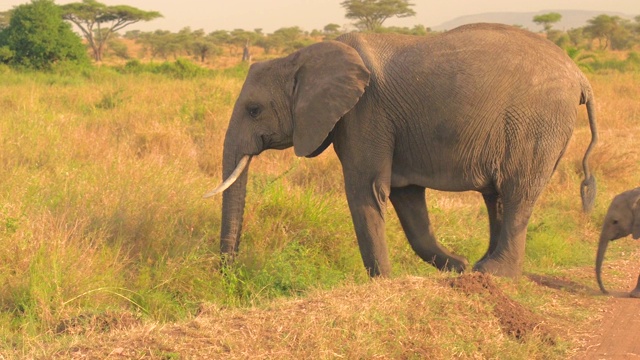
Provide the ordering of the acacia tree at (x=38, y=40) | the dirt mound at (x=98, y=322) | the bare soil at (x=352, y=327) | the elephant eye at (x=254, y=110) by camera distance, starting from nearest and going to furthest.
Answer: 1. the bare soil at (x=352, y=327)
2. the dirt mound at (x=98, y=322)
3. the elephant eye at (x=254, y=110)
4. the acacia tree at (x=38, y=40)

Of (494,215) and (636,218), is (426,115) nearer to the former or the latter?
(494,215)

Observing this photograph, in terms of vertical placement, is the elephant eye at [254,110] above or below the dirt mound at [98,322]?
above

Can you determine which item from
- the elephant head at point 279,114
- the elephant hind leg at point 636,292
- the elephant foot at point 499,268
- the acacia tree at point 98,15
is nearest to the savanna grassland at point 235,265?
the elephant foot at point 499,268

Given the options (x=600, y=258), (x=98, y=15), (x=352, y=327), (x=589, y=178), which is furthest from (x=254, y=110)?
(x=98, y=15)

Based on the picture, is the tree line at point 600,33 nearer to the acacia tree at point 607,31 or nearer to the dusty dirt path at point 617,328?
the acacia tree at point 607,31

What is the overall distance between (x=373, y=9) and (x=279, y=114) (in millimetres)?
38181

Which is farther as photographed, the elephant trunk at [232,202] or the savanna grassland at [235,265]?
the elephant trunk at [232,202]

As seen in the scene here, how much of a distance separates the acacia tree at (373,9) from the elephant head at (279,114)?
37.6 meters

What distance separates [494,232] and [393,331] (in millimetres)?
2159

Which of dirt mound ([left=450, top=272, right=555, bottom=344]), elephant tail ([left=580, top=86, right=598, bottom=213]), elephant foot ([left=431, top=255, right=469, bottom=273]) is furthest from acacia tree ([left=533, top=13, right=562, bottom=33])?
dirt mound ([left=450, top=272, right=555, bottom=344])

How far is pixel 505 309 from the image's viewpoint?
15.8 feet

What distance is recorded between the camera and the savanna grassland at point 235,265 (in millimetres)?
4082

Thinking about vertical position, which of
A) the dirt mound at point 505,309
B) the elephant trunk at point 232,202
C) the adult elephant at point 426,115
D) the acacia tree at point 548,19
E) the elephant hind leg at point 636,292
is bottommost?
the acacia tree at point 548,19

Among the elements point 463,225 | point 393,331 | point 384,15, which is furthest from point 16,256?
point 384,15
